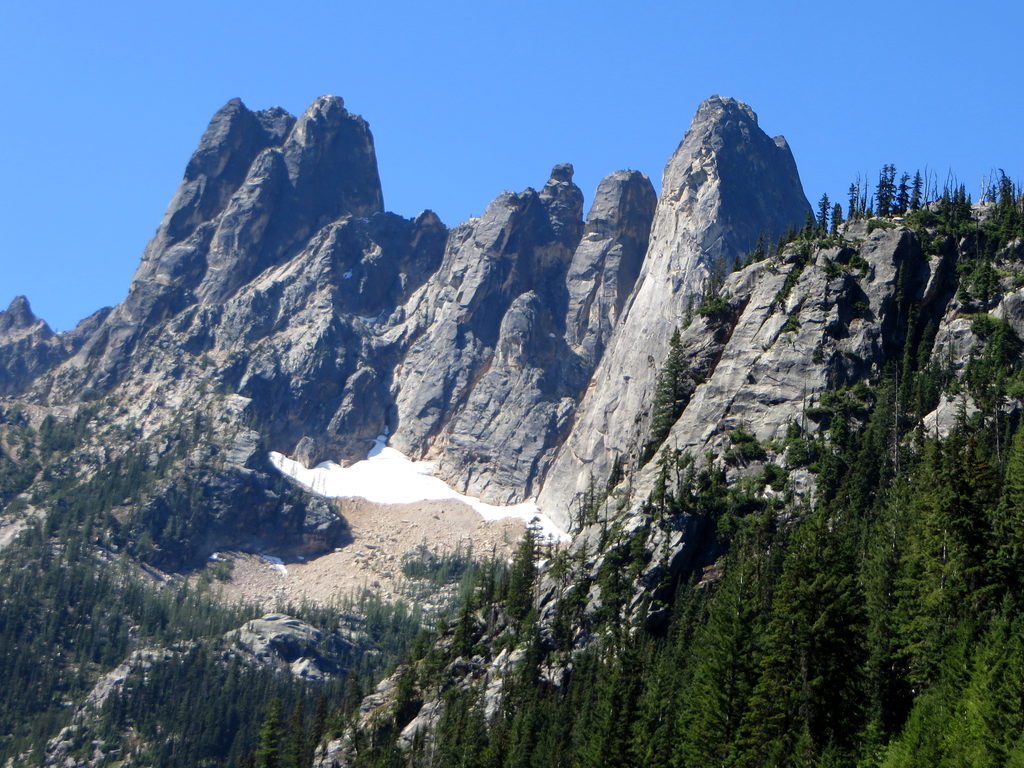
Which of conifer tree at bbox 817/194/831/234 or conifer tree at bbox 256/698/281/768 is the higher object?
conifer tree at bbox 817/194/831/234

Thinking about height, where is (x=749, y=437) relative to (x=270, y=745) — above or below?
above

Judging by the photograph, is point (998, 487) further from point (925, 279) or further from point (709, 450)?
point (925, 279)

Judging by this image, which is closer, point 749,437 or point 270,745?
point 270,745

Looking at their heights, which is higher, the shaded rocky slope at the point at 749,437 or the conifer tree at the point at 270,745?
the shaded rocky slope at the point at 749,437

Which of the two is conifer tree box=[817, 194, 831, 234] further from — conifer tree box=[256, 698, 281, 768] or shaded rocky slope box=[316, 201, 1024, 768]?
conifer tree box=[256, 698, 281, 768]

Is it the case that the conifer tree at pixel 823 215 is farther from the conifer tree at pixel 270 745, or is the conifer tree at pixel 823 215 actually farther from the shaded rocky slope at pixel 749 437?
the conifer tree at pixel 270 745

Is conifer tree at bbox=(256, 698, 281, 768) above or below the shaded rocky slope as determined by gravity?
below

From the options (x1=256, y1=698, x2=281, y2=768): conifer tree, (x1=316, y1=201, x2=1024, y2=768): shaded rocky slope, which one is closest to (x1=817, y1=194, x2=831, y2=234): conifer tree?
(x1=316, y1=201, x2=1024, y2=768): shaded rocky slope

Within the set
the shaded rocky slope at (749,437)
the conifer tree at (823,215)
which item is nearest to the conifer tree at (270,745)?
the shaded rocky slope at (749,437)

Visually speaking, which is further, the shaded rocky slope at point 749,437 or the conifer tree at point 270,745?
the conifer tree at point 270,745

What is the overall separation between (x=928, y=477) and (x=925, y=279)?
71.0 meters

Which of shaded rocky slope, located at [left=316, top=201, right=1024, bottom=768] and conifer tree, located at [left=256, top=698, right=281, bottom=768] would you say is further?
conifer tree, located at [left=256, top=698, right=281, bottom=768]

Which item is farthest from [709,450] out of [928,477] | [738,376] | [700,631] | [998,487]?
[998,487]

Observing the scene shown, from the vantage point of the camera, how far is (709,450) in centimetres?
14388
